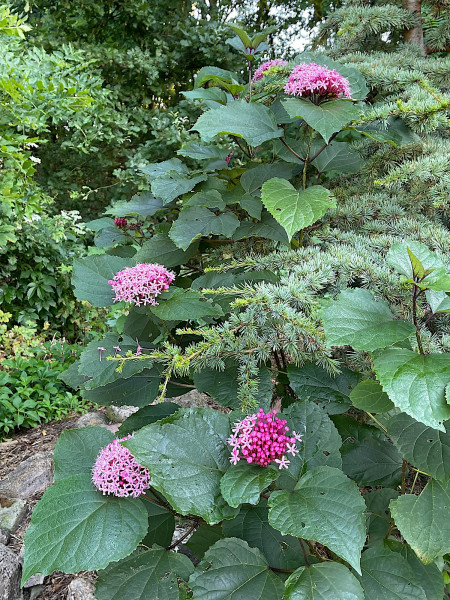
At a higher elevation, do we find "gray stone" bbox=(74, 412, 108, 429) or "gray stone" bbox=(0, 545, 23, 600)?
"gray stone" bbox=(0, 545, 23, 600)

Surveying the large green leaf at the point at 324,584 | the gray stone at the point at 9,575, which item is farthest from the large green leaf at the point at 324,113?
the gray stone at the point at 9,575

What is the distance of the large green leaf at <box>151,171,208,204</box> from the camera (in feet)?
4.39

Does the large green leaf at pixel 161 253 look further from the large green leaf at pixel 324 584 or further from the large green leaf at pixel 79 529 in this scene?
the large green leaf at pixel 324 584

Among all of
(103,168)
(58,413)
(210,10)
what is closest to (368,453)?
(58,413)

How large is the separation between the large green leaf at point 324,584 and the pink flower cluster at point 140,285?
0.59m

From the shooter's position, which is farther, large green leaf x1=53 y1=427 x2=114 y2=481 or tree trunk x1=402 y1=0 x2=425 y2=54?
tree trunk x1=402 y1=0 x2=425 y2=54

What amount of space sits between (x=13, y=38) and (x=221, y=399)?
283 centimetres

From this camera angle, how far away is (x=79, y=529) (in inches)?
29.8

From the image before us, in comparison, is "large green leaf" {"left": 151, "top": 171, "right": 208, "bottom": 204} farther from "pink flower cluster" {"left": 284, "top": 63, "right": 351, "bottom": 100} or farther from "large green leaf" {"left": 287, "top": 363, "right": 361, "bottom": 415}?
"large green leaf" {"left": 287, "top": 363, "right": 361, "bottom": 415}

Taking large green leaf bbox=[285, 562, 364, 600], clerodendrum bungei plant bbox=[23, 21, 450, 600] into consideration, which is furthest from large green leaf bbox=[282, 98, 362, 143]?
large green leaf bbox=[285, 562, 364, 600]

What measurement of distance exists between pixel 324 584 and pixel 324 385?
0.43 m

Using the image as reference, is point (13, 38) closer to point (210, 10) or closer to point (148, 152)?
point (148, 152)

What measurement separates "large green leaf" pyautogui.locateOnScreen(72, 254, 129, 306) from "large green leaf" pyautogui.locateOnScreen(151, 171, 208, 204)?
10.1 inches

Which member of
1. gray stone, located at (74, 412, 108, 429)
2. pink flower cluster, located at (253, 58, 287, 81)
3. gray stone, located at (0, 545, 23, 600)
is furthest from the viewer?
gray stone, located at (74, 412, 108, 429)
